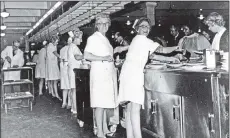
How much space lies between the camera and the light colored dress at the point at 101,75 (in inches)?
115

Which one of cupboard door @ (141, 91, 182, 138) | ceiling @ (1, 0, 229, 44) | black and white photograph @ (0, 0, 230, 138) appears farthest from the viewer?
ceiling @ (1, 0, 229, 44)

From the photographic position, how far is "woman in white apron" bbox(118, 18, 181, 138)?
2.62 m

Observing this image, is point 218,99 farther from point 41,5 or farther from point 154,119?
point 41,5

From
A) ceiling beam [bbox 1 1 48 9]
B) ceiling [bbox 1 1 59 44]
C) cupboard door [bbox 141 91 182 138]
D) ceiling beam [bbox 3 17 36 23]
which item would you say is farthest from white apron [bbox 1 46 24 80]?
ceiling beam [bbox 3 17 36 23]

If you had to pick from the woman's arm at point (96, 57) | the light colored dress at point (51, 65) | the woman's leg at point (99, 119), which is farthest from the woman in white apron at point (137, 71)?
the light colored dress at point (51, 65)

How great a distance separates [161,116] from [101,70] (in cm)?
79

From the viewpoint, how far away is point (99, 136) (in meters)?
3.05

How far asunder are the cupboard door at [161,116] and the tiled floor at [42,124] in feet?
1.40

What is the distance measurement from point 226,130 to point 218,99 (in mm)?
228

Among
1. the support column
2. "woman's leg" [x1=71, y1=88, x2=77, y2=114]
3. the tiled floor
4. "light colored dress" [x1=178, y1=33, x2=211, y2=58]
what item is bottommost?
the tiled floor

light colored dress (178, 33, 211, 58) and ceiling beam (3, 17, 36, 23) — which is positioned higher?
ceiling beam (3, 17, 36, 23)

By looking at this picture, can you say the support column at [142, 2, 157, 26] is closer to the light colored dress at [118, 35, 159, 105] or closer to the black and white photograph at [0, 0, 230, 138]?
the black and white photograph at [0, 0, 230, 138]

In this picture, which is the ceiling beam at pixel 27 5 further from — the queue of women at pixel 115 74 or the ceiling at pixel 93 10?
the queue of women at pixel 115 74

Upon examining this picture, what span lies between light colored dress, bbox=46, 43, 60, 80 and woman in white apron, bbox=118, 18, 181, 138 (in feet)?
14.1
